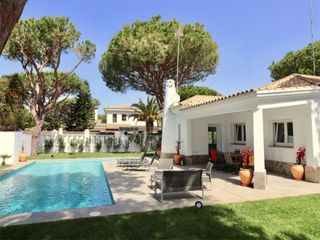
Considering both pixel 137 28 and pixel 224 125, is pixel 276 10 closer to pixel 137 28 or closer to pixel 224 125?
pixel 224 125

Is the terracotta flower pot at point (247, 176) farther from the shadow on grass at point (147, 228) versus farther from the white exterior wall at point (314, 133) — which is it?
the shadow on grass at point (147, 228)

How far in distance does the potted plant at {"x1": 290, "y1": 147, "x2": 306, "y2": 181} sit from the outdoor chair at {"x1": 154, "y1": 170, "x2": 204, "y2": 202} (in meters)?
5.70

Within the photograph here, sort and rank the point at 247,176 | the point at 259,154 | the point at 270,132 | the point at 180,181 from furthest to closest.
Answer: the point at 270,132, the point at 247,176, the point at 259,154, the point at 180,181

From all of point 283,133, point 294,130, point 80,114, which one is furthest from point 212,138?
point 80,114

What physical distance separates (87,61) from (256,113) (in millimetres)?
20540

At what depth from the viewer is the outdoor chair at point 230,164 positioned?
46.1ft

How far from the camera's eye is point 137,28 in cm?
2667

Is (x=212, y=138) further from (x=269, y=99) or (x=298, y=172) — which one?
(x=269, y=99)

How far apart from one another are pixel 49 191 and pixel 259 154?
9309 mm

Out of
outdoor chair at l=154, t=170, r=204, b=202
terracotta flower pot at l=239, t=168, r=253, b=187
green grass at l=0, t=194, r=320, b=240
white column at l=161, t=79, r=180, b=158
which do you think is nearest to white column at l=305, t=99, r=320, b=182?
terracotta flower pot at l=239, t=168, r=253, b=187

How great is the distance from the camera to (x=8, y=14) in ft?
10.9

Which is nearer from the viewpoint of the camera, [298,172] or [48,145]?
[298,172]

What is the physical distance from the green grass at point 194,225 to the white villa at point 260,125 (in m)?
3.21

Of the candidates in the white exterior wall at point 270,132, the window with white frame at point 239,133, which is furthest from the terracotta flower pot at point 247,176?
the window with white frame at point 239,133
